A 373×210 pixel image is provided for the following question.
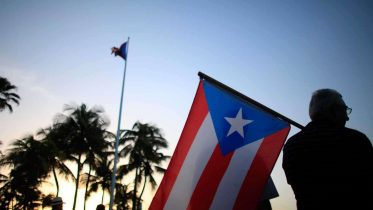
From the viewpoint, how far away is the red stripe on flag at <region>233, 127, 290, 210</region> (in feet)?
8.56

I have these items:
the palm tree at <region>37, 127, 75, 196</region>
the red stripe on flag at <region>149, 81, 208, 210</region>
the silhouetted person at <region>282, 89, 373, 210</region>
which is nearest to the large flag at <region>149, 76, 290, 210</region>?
the red stripe on flag at <region>149, 81, 208, 210</region>

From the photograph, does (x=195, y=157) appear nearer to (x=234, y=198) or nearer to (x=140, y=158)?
(x=234, y=198)

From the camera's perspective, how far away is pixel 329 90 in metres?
1.93

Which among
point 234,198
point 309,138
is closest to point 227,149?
point 234,198

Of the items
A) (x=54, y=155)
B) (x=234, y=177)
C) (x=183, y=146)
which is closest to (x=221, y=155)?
(x=234, y=177)

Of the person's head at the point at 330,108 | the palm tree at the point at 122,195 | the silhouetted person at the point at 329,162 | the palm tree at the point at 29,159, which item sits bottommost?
the silhouetted person at the point at 329,162

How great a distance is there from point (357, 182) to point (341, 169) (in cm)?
11

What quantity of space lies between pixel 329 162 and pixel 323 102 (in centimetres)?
49

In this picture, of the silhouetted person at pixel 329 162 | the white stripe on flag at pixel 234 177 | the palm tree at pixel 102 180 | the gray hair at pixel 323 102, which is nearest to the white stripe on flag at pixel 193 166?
the white stripe on flag at pixel 234 177

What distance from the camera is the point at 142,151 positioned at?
1248 inches

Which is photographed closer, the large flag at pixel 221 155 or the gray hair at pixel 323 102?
the gray hair at pixel 323 102

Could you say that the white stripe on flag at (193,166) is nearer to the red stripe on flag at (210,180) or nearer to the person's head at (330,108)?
the red stripe on flag at (210,180)

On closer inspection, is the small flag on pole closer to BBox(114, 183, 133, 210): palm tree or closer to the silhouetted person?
the silhouetted person

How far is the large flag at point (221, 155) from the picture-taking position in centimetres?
262
